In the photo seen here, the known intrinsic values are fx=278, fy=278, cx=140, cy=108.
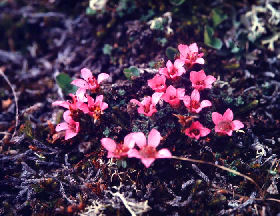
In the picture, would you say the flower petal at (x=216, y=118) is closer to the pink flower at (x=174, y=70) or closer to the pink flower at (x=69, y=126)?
the pink flower at (x=174, y=70)

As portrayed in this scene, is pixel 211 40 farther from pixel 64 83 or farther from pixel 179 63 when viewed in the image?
pixel 64 83

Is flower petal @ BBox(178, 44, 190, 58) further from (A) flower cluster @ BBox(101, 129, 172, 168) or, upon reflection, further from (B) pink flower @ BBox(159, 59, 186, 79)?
(A) flower cluster @ BBox(101, 129, 172, 168)

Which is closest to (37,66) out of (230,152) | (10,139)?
(10,139)

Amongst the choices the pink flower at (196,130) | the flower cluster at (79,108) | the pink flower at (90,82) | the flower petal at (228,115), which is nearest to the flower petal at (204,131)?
the pink flower at (196,130)

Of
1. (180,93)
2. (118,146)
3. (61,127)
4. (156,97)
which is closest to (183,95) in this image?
(180,93)

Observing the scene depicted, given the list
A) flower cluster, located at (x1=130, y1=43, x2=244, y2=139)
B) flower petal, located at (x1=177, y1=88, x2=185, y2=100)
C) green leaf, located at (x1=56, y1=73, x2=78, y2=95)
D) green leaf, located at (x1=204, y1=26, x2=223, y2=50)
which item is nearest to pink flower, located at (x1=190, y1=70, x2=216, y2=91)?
flower cluster, located at (x1=130, y1=43, x2=244, y2=139)

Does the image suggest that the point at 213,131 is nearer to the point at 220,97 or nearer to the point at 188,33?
the point at 220,97

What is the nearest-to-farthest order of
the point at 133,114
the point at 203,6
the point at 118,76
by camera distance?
the point at 133,114 → the point at 118,76 → the point at 203,6
